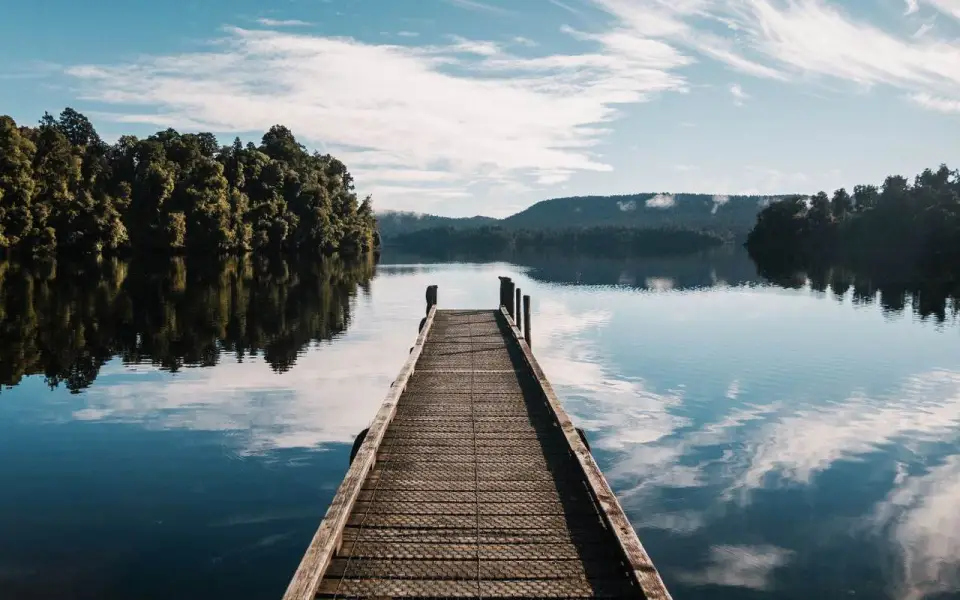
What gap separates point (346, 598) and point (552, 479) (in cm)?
398

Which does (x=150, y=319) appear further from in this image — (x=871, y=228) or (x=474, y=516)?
(x=871, y=228)

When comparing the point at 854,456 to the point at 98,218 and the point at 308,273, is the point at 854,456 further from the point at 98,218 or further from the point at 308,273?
the point at 98,218

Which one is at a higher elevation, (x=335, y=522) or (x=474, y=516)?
(x=335, y=522)

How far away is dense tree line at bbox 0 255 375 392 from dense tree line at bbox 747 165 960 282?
64746mm

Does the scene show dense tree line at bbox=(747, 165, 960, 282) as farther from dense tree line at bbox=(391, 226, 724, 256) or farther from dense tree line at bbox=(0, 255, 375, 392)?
dense tree line at bbox=(0, 255, 375, 392)

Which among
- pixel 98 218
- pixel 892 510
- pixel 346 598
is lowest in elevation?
pixel 892 510

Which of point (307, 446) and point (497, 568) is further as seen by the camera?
point (307, 446)

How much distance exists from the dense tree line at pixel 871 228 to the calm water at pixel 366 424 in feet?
205

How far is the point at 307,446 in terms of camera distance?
1503 cm

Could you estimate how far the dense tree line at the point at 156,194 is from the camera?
221ft

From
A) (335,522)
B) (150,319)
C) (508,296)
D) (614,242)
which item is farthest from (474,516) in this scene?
(614,242)

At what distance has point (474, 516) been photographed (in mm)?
8875

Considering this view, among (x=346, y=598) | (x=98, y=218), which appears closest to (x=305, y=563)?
(x=346, y=598)

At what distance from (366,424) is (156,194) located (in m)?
74.7
